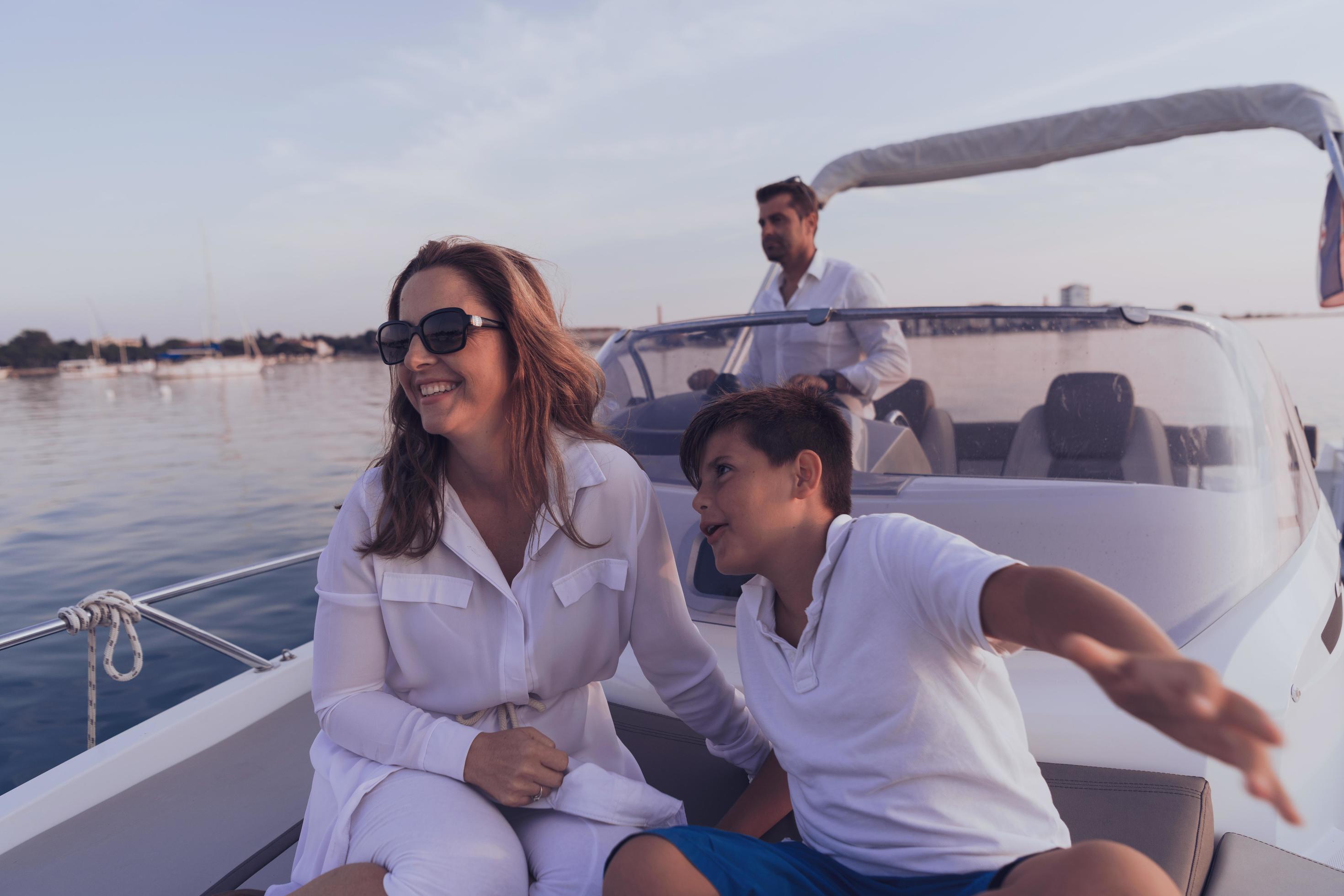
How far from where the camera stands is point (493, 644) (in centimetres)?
162

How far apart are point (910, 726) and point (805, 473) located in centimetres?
47

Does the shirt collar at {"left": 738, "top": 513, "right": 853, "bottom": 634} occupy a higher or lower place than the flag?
lower

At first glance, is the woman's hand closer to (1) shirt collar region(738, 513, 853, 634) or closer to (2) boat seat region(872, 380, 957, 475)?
(1) shirt collar region(738, 513, 853, 634)

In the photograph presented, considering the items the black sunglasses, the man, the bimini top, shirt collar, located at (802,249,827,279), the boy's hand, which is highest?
the bimini top

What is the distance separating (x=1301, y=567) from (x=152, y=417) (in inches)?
1300

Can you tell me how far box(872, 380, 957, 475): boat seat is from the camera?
2574 mm

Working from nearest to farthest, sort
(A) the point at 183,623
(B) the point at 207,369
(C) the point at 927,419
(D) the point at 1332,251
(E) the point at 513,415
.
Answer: (E) the point at 513,415
(A) the point at 183,623
(C) the point at 927,419
(D) the point at 1332,251
(B) the point at 207,369

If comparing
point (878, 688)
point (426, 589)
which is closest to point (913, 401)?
point (878, 688)

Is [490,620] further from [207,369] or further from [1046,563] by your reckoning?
[207,369]

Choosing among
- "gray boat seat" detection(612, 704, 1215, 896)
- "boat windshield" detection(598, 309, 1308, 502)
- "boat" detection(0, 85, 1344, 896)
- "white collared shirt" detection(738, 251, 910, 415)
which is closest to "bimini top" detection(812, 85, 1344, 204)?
"boat" detection(0, 85, 1344, 896)

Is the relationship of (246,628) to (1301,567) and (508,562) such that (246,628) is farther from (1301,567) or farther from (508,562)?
(1301,567)

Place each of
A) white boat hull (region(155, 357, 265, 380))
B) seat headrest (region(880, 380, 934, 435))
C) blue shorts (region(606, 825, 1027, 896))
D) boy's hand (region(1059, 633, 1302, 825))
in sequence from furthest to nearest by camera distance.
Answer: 1. white boat hull (region(155, 357, 265, 380))
2. seat headrest (region(880, 380, 934, 435))
3. blue shorts (region(606, 825, 1027, 896))
4. boy's hand (region(1059, 633, 1302, 825))

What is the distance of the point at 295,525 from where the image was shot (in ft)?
39.3

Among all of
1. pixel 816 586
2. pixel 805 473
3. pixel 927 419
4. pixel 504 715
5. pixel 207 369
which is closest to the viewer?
pixel 816 586
